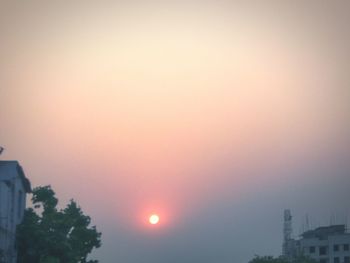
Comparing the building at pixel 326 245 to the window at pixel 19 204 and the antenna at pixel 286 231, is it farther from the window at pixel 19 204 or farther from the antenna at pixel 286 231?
the window at pixel 19 204

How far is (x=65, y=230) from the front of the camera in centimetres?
4138

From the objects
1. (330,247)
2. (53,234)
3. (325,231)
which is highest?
(325,231)

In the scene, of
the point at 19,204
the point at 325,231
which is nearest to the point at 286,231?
the point at 325,231

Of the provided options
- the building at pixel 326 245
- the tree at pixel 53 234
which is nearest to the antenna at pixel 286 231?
the building at pixel 326 245

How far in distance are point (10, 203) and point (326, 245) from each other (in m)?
111

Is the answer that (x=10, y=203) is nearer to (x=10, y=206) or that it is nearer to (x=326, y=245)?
(x=10, y=206)

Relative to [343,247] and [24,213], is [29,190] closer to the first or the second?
[24,213]

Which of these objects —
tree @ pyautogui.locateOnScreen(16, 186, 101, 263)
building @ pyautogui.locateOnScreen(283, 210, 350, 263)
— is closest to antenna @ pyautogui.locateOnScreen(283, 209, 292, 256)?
building @ pyautogui.locateOnScreen(283, 210, 350, 263)

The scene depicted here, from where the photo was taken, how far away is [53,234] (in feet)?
130

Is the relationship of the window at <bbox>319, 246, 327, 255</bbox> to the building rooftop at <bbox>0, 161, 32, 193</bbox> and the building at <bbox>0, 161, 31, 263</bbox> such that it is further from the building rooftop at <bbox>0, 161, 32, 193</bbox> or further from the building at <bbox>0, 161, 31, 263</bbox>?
the building rooftop at <bbox>0, 161, 32, 193</bbox>

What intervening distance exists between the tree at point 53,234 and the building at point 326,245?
98.2m

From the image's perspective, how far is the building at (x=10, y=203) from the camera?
36969mm

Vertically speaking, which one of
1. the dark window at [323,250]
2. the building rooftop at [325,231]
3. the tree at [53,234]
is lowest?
the tree at [53,234]

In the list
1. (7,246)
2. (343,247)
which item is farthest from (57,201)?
(343,247)
